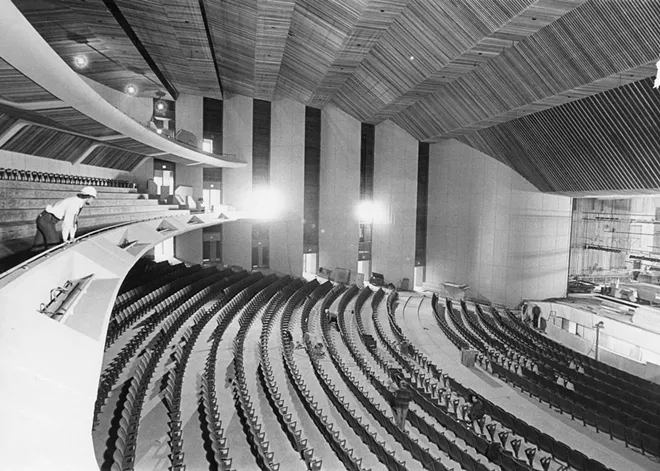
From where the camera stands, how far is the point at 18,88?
499 cm

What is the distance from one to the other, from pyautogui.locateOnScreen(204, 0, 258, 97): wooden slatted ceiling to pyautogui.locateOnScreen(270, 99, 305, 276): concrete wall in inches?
70.6

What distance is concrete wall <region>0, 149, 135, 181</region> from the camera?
7.73 meters

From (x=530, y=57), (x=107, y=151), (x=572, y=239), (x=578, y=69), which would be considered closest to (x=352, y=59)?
(x=530, y=57)

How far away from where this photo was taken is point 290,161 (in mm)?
15898

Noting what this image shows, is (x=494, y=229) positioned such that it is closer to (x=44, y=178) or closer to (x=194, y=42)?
→ (x=194, y=42)

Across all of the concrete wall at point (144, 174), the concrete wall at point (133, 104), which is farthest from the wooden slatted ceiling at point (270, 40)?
the concrete wall at point (144, 174)

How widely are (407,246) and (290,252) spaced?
4.82 meters

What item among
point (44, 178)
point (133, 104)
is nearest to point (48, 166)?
point (44, 178)

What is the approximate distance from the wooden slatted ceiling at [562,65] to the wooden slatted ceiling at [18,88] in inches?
320

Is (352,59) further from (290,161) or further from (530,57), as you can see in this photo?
(290,161)

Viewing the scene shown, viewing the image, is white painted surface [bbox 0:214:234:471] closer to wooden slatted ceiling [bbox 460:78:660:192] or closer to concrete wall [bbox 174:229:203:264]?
wooden slatted ceiling [bbox 460:78:660:192]

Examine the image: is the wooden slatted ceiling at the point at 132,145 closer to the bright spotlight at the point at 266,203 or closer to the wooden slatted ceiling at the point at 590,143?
the bright spotlight at the point at 266,203

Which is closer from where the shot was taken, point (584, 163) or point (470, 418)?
point (470, 418)

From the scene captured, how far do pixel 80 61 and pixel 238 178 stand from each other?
6.51m
